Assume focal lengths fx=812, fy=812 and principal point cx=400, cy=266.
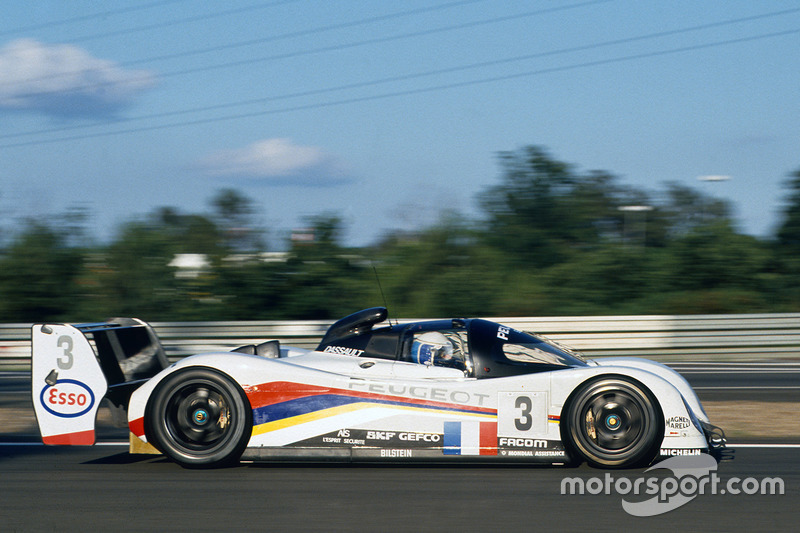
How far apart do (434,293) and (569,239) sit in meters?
5.20

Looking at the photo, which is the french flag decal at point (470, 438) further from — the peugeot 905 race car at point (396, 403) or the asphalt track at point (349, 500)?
the asphalt track at point (349, 500)

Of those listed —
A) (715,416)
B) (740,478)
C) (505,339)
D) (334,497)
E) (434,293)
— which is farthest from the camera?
(434,293)

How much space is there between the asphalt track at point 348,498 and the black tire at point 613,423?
138 mm

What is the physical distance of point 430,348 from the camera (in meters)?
6.31

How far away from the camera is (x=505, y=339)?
6.28 m

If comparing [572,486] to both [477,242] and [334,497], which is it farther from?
[477,242]

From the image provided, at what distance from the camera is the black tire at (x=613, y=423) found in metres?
5.73

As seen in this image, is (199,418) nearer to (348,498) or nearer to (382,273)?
(348,498)

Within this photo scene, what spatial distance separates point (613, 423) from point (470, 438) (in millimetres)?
1027

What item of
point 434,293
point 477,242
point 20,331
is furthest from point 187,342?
point 477,242

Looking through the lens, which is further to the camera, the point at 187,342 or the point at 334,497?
the point at 187,342

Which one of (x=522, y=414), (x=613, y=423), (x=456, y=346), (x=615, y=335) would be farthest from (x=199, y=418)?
(x=615, y=335)

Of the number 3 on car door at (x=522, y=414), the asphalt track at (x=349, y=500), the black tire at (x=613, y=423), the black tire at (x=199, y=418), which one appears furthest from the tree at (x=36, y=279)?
the black tire at (x=613, y=423)

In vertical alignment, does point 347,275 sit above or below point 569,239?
below
